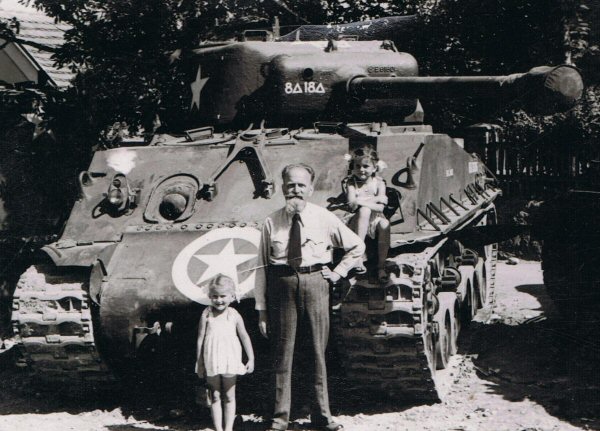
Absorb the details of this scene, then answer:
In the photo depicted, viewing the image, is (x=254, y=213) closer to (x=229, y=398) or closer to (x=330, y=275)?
(x=330, y=275)

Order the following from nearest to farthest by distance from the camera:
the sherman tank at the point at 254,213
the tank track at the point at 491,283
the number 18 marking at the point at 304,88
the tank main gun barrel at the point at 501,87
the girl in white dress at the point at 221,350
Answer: the girl in white dress at the point at 221,350
the sherman tank at the point at 254,213
the tank main gun barrel at the point at 501,87
the number 18 marking at the point at 304,88
the tank track at the point at 491,283

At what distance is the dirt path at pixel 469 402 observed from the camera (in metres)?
6.66

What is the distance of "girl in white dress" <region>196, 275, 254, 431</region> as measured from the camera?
596 centimetres

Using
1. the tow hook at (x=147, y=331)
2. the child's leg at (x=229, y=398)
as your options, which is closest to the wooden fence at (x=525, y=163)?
the tow hook at (x=147, y=331)

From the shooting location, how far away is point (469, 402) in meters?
7.11

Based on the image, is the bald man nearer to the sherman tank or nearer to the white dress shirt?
the white dress shirt

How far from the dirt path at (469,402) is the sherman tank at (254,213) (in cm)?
29

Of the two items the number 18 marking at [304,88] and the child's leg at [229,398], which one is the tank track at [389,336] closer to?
the child's leg at [229,398]

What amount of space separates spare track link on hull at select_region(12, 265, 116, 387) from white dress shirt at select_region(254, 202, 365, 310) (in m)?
1.44

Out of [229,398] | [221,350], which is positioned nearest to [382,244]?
[221,350]

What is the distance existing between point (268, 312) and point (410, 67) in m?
3.68

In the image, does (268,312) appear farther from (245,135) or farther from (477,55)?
(477,55)

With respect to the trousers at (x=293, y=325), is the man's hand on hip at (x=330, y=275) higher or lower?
higher

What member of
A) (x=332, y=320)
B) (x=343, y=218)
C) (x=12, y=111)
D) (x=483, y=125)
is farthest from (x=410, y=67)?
(x=483, y=125)
